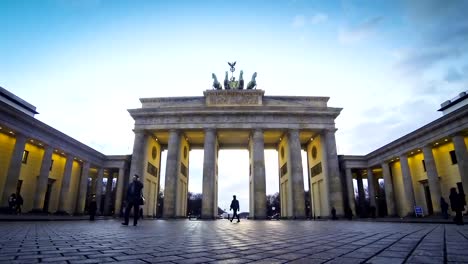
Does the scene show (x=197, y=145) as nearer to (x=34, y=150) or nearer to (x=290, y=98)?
(x=290, y=98)

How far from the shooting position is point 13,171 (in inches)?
895

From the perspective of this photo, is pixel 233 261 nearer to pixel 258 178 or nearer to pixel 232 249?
pixel 232 249

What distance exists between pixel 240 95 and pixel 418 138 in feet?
69.6

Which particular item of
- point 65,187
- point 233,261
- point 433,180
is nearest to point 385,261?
point 233,261

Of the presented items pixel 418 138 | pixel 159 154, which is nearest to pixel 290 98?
pixel 418 138

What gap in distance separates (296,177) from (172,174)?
14.7 m

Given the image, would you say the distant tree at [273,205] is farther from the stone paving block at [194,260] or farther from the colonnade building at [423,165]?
the stone paving block at [194,260]

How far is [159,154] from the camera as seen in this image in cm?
4075

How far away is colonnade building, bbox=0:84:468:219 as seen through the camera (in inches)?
1089

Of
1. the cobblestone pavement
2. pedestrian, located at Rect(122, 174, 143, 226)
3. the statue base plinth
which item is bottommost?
the cobblestone pavement

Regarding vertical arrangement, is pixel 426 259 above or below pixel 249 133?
below

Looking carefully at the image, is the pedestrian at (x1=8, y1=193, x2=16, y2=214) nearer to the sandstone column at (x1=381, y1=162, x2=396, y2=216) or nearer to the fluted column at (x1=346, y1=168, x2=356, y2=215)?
the fluted column at (x1=346, y1=168, x2=356, y2=215)

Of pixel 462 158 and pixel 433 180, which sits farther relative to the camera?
pixel 433 180

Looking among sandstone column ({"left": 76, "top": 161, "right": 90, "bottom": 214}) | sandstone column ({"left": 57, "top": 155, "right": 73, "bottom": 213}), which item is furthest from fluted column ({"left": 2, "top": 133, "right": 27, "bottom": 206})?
sandstone column ({"left": 76, "top": 161, "right": 90, "bottom": 214})
